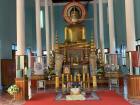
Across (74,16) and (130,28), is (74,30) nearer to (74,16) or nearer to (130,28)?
(74,16)

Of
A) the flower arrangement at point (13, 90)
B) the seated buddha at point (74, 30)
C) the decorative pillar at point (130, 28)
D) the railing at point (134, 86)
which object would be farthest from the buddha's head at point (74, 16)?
the flower arrangement at point (13, 90)

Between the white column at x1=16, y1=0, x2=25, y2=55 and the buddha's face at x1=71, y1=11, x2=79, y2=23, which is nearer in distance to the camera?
Answer: the white column at x1=16, y1=0, x2=25, y2=55

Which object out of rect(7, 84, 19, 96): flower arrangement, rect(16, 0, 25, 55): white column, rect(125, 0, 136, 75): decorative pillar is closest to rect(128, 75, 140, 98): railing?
rect(125, 0, 136, 75): decorative pillar

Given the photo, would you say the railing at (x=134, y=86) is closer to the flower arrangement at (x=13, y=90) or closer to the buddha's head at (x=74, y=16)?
the flower arrangement at (x=13, y=90)

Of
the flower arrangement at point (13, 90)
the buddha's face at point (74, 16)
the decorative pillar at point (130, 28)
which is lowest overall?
the flower arrangement at point (13, 90)

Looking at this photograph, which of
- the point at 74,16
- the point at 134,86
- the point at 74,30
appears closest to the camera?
the point at 134,86

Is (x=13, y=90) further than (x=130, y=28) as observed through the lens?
No

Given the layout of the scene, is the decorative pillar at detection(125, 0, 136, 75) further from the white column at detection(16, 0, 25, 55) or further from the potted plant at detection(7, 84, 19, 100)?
the potted plant at detection(7, 84, 19, 100)

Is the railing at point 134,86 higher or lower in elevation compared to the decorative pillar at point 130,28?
lower

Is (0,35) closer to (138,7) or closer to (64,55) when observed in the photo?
(64,55)

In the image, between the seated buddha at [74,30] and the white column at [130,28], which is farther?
the seated buddha at [74,30]

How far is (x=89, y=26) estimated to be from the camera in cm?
2986

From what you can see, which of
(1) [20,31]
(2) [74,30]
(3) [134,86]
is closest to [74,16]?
(2) [74,30]

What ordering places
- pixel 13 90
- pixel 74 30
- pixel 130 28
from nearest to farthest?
1. pixel 13 90
2. pixel 130 28
3. pixel 74 30
